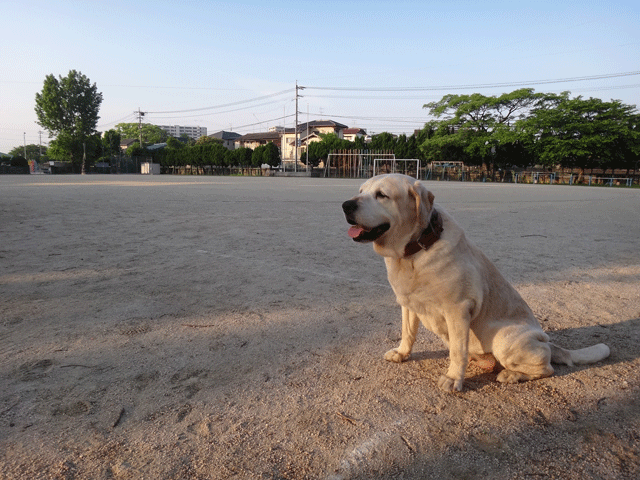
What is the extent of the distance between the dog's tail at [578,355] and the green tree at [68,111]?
66129 millimetres

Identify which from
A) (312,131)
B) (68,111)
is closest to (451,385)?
(68,111)

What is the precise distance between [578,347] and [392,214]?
1669 mm

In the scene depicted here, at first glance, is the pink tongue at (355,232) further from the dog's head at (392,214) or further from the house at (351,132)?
the house at (351,132)

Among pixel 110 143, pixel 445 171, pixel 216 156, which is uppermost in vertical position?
pixel 110 143

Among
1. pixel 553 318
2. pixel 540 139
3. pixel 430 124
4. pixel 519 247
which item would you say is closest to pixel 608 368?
pixel 553 318

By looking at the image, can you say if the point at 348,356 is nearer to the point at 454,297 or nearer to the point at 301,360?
the point at 301,360

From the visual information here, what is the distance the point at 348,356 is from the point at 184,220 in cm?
Answer: 620

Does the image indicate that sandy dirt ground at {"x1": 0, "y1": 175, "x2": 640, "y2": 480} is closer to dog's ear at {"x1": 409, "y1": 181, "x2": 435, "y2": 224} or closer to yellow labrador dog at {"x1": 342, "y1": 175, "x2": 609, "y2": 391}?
yellow labrador dog at {"x1": 342, "y1": 175, "x2": 609, "y2": 391}

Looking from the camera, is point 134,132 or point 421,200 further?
point 134,132

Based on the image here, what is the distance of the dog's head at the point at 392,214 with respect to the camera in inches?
84.7

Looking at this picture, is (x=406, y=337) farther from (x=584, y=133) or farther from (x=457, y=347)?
(x=584, y=133)

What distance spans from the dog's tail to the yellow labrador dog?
17cm

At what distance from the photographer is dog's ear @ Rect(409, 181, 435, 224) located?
2.15 meters

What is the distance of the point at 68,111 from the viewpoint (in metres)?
57.5
